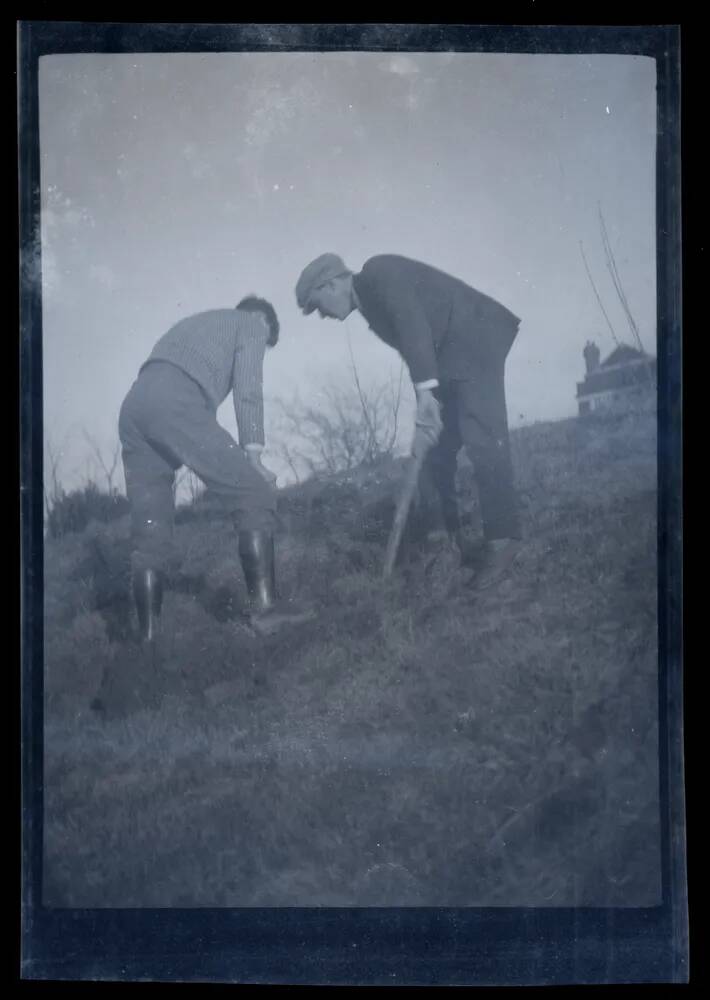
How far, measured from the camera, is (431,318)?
316 cm

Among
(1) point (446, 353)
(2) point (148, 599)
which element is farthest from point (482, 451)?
(2) point (148, 599)

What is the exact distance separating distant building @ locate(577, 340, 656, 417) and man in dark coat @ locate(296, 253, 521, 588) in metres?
0.27

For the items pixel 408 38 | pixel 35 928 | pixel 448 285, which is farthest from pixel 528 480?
pixel 35 928

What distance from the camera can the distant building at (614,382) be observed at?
3.08 meters

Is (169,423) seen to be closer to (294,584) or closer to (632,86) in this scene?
(294,584)

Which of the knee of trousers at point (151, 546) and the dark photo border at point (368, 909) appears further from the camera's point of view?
the knee of trousers at point (151, 546)

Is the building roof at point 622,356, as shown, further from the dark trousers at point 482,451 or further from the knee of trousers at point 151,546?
the knee of trousers at point 151,546

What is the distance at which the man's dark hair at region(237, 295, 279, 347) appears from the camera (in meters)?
3.12

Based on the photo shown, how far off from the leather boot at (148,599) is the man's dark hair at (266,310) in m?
0.87

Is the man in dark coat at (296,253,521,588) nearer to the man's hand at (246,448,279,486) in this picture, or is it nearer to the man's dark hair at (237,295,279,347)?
the man's dark hair at (237,295,279,347)

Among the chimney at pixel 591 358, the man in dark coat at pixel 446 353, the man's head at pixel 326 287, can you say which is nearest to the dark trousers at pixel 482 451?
the man in dark coat at pixel 446 353

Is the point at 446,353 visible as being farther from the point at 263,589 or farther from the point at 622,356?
the point at 263,589

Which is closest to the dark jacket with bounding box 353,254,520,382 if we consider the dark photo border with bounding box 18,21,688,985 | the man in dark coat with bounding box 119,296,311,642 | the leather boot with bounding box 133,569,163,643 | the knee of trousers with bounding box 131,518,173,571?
the man in dark coat with bounding box 119,296,311,642

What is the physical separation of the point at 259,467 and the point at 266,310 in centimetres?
53
